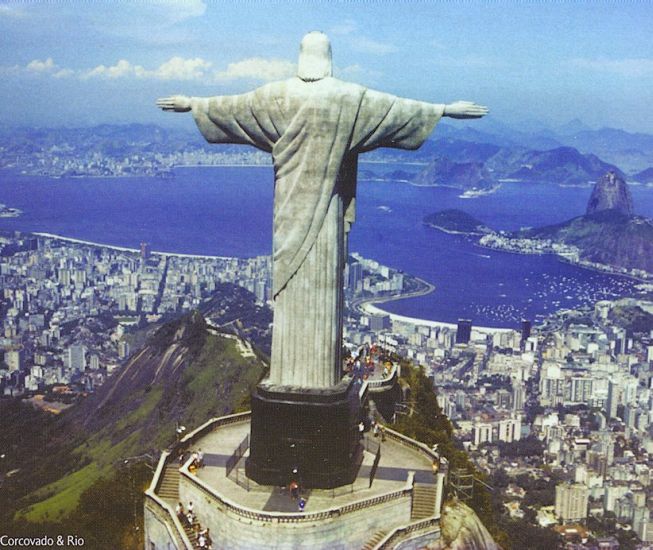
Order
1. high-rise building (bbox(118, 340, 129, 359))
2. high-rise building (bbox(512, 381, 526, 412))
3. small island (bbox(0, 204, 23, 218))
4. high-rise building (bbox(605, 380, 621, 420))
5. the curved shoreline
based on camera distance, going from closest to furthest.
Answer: high-rise building (bbox(605, 380, 621, 420)) → high-rise building (bbox(512, 381, 526, 412)) → high-rise building (bbox(118, 340, 129, 359)) → the curved shoreline → small island (bbox(0, 204, 23, 218))

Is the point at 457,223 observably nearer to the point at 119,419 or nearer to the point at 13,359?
the point at 13,359

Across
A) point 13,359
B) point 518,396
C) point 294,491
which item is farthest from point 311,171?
point 13,359

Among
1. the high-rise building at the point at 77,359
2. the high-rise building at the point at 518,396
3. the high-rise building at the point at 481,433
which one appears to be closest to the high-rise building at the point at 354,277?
the high-rise building at the point at 77,359

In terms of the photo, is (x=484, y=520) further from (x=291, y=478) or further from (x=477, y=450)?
(x=477, y=450)

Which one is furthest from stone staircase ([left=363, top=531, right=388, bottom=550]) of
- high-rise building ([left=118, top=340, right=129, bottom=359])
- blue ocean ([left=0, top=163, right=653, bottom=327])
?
blue ocean ([left=0, top=163, right=653, bottom=327])

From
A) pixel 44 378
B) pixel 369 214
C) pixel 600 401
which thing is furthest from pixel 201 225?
pixel 600 401

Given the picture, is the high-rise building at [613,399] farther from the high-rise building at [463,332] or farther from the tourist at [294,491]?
the tourist at [294,491]

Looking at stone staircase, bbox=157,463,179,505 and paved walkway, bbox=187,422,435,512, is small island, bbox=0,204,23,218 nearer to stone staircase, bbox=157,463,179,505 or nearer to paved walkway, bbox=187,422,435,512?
paved walkway, bbox=187,422,435,512
